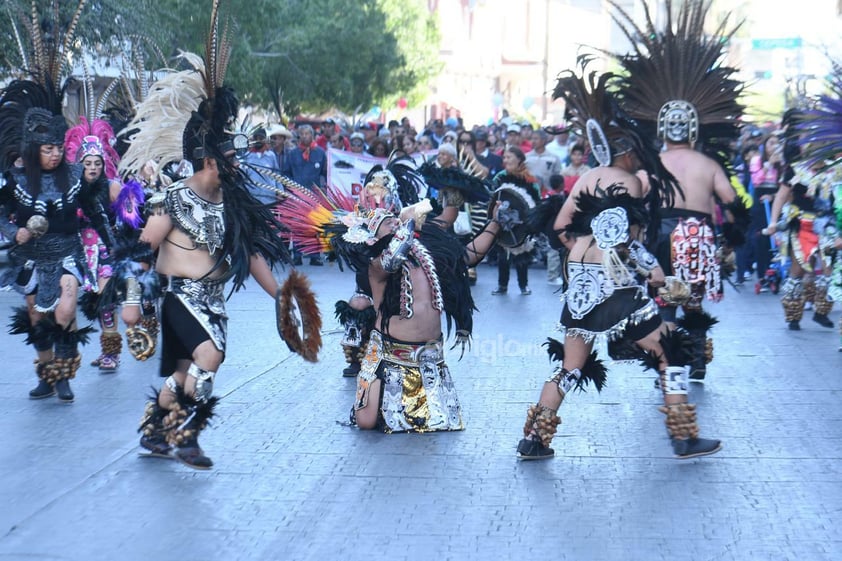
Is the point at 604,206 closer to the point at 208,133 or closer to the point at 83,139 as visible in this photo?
the point at 208,133

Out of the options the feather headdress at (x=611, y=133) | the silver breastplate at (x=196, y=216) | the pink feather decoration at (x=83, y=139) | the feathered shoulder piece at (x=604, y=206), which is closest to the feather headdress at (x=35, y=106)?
the pink feather decoration at (x=83, y=139)

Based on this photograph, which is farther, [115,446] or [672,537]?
[115,446]

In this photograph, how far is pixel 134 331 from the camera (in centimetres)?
679

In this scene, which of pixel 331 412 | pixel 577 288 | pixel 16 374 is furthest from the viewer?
pixel 16 374

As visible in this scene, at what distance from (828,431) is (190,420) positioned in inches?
155

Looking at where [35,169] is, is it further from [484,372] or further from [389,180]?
[484,372]

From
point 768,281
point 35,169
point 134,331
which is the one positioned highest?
point 35,169

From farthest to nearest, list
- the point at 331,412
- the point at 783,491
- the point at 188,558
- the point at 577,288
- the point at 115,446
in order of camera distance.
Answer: the point at 331,412, the point at 115,446, the point at 577,288, the point at 783,491, the point at 188,558

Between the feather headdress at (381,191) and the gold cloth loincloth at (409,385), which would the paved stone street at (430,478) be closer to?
the gold cloth loincloth at (409,385)

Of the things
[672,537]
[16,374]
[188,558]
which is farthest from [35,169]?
[672,537]

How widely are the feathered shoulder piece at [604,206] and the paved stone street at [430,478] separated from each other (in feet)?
4.43

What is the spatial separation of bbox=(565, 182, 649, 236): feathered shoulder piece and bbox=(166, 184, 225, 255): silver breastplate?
196 centimetres

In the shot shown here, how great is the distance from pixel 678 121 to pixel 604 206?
98.7 inches

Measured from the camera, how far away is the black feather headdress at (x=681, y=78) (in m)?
9.27
